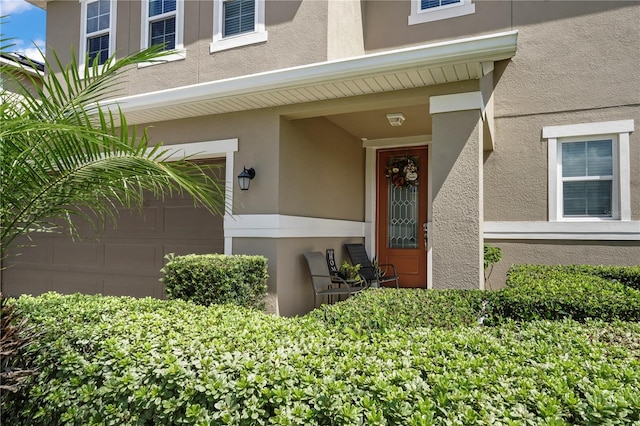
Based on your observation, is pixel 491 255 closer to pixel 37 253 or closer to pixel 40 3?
pixel 37 253

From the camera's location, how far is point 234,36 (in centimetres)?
654

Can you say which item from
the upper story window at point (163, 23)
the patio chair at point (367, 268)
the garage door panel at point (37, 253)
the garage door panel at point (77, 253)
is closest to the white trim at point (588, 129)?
the patio chair at point (367, 268)

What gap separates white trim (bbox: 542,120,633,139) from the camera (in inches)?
246

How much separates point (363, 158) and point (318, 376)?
22.5ft

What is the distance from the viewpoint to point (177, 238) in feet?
23.9

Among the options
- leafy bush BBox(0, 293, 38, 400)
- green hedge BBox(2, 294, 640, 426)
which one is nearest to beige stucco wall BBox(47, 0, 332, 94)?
green hedge BBox(2, 294, 640, 426)

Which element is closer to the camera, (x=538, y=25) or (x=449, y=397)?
(x=449, y=397)

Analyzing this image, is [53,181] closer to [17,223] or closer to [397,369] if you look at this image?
[17,223]

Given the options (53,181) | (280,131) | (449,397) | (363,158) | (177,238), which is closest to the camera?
(449,397)

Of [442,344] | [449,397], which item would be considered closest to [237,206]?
[442,344]

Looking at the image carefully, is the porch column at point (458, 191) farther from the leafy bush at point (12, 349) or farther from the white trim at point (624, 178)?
the leafy bush at point (12, 349)

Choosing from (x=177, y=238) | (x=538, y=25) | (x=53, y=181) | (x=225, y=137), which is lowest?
(x=177, y=238)

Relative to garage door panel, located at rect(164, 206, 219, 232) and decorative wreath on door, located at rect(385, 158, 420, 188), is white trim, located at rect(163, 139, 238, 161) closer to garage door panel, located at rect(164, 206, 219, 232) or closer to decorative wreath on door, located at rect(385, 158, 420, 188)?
garage door panel, located at rect(164, 206, 219, 232)

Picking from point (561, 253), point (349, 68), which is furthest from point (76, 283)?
point (561, 253)
